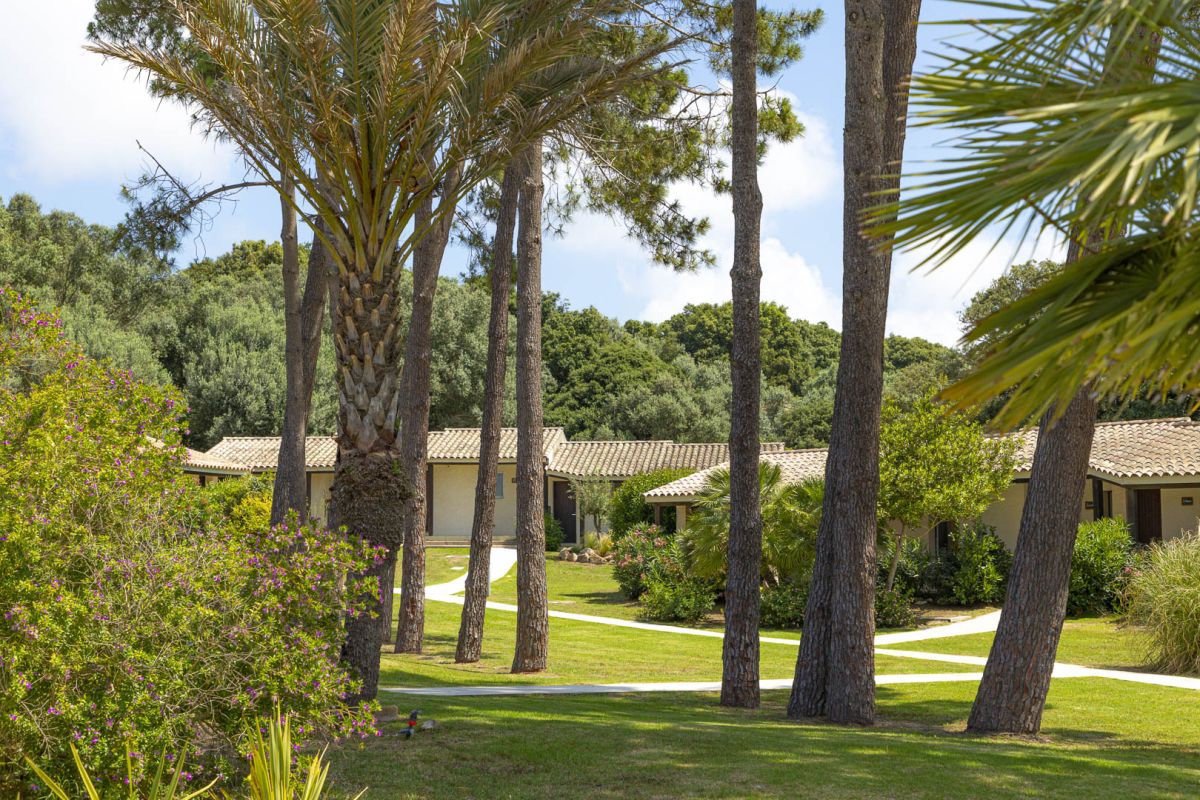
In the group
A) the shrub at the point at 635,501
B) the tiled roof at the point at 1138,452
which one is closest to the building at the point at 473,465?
the shrub at the point at 635,501

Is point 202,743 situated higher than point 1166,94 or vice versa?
point 1166,94

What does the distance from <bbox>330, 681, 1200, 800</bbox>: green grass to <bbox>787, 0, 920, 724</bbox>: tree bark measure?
706 mm

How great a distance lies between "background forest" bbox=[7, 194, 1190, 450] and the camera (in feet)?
143

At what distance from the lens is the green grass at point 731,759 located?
24.9ft

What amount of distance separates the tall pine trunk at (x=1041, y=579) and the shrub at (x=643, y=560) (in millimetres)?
15960

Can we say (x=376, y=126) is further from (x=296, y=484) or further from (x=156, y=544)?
(x=296, y=484)

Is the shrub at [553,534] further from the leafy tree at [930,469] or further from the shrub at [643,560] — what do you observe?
the leafy tree at [930,469]

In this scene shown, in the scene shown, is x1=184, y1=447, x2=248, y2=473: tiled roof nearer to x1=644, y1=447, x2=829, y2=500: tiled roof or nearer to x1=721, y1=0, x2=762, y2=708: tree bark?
x1=644, y1=447, x2=829, y2=500: tiled roof

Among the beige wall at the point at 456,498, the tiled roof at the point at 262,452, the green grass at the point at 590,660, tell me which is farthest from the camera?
the beige wall at the point at 456,498

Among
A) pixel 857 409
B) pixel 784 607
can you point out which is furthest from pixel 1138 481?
pixel 857 409

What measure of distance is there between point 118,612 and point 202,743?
3.50 ft

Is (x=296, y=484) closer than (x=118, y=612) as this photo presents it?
No

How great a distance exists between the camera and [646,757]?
853 centimetres

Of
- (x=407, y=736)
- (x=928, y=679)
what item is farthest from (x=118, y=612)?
(x=928, y=679)
